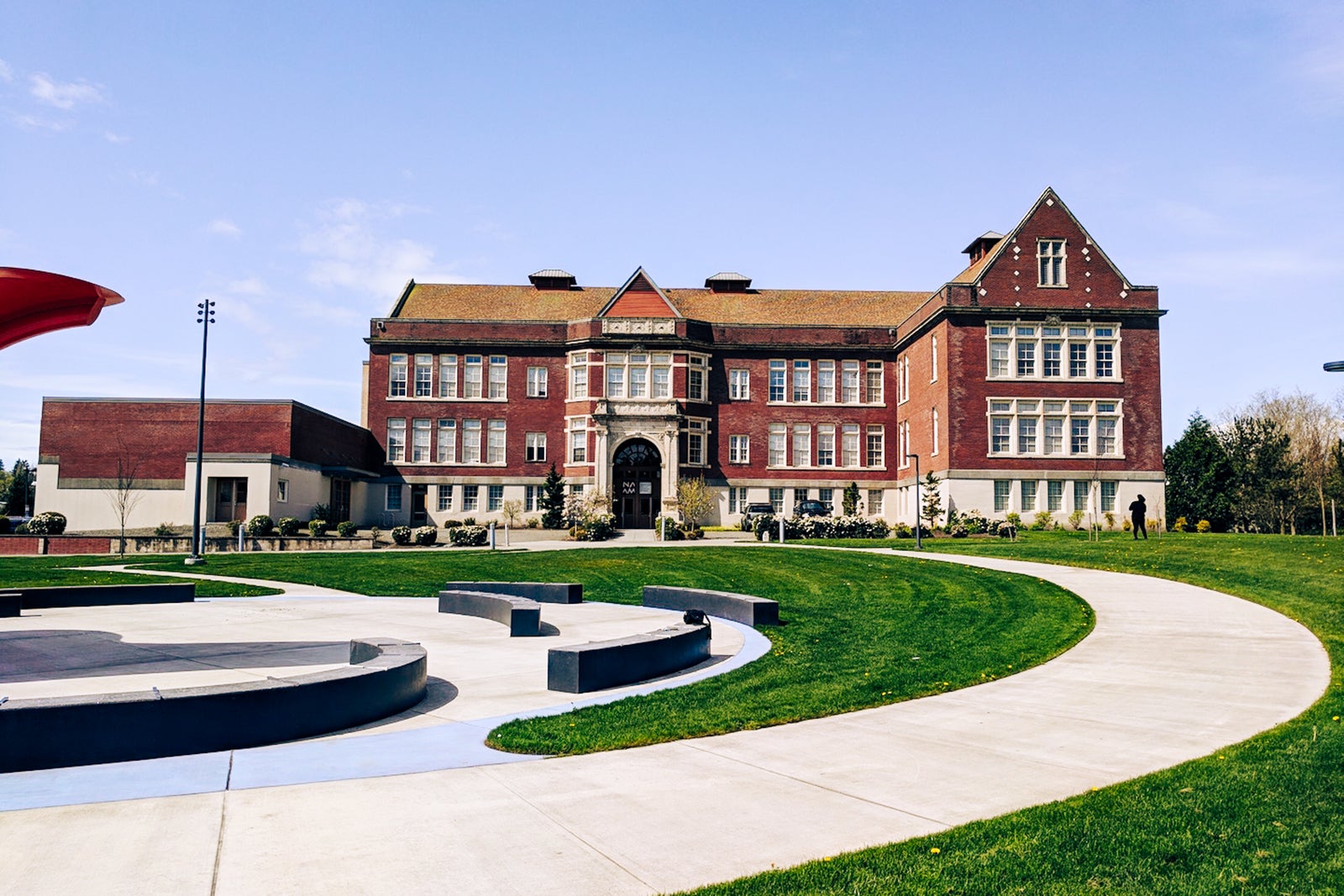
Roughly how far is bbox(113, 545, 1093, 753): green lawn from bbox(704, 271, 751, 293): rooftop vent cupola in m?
33.7

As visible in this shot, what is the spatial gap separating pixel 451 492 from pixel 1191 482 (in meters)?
46.7

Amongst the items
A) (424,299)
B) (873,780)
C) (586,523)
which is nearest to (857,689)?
(873,780)

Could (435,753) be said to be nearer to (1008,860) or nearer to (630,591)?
(1008,860)

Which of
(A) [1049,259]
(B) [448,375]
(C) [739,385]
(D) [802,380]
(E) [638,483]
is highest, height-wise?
(A) [1049,259]

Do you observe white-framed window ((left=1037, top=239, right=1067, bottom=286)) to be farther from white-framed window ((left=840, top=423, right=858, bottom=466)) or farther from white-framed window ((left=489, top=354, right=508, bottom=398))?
white-framed window ((left=489, top=354, right=508, bottom=398))

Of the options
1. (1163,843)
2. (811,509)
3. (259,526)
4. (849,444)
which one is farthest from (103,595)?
(849,444)

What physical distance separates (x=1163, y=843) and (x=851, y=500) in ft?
177

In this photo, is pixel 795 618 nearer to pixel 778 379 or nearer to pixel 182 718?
pixel 182 718

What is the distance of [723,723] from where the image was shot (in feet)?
30.4

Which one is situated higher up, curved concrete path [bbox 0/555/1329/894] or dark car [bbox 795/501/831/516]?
dark car [bbox 795/501/831/516]

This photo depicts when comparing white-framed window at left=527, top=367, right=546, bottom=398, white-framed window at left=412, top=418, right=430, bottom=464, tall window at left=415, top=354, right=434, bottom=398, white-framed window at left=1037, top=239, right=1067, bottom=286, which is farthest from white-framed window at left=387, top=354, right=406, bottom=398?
white-framed window at left=1037, top=239, right=1067, bottom=286

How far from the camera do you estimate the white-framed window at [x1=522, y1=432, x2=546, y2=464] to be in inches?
2422

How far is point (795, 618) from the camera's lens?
17.8 metres

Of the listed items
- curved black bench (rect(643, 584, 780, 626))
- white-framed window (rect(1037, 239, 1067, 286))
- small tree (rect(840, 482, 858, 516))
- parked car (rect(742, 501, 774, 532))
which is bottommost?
curved black bench (rect(643, 584, 780, 626))
